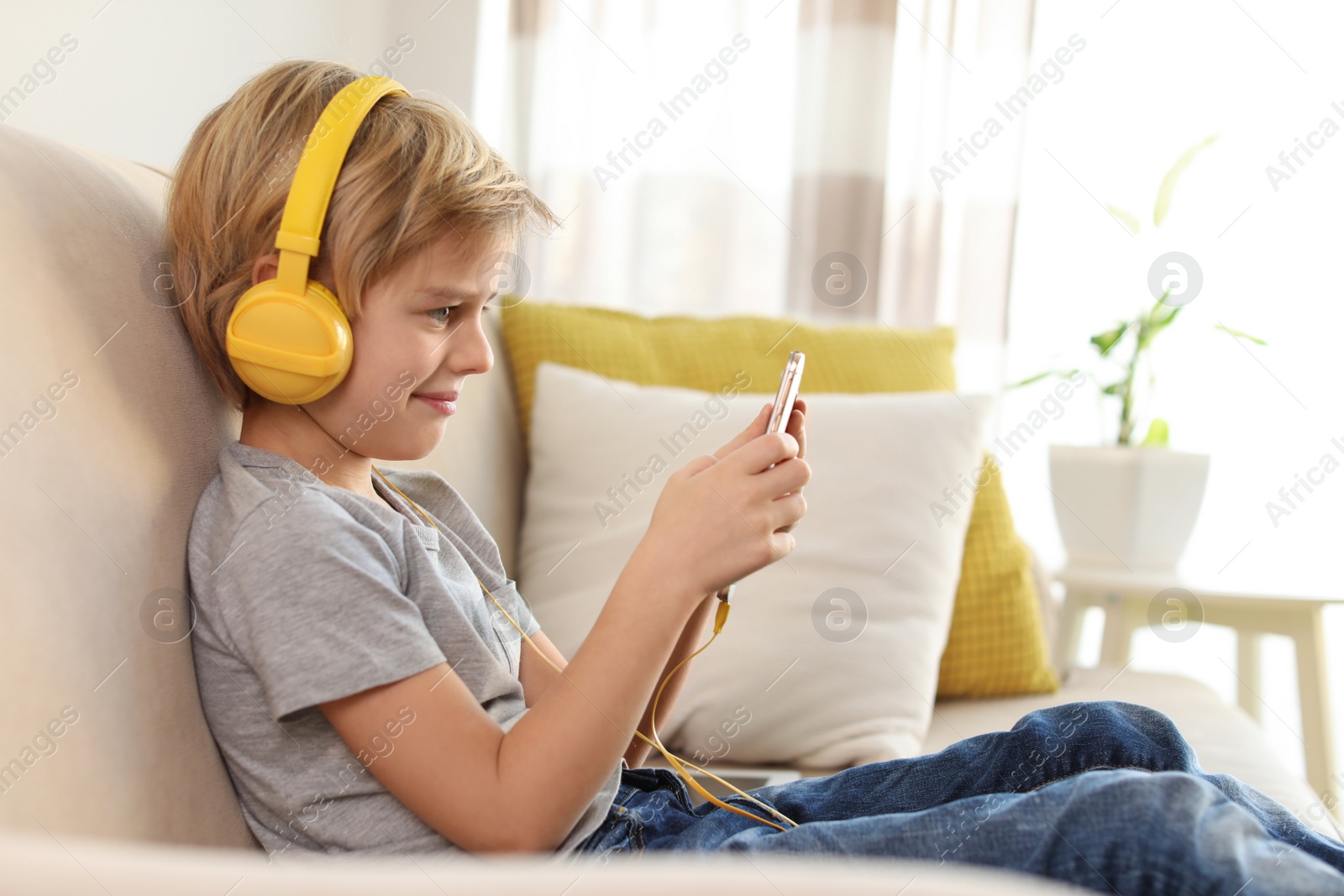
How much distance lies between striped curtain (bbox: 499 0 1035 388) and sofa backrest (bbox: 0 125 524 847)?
153 cm

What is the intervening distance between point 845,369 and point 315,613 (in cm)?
95

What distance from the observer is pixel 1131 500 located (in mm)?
1771

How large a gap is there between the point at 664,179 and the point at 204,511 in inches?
65.6

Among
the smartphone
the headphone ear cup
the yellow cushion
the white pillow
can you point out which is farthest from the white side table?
the headphone ear cup

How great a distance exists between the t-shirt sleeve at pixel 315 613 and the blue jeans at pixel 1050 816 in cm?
21

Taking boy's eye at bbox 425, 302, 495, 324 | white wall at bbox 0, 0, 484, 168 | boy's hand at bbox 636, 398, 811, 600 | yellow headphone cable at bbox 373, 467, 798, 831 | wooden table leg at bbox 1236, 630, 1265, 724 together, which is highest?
white wall at bbox 0, 0, 484, 168

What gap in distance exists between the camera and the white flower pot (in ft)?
5.78

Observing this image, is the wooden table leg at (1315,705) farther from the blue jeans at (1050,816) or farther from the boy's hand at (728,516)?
the boy's hand at (728,516)

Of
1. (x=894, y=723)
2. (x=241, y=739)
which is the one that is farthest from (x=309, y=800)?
(x=894, y=723)

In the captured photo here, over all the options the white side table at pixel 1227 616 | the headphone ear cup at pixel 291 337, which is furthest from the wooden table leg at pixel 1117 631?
the headphone ear cup at pixel 291 337

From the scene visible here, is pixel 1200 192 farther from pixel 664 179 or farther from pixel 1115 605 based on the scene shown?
pixel 664 179

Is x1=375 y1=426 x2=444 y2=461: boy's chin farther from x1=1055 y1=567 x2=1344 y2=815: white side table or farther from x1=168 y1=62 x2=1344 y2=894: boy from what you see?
x1=1055 y1=567 x2=1344 y2=815: white side table

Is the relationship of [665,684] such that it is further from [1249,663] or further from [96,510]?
[1249,663]

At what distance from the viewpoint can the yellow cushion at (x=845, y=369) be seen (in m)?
1.37
